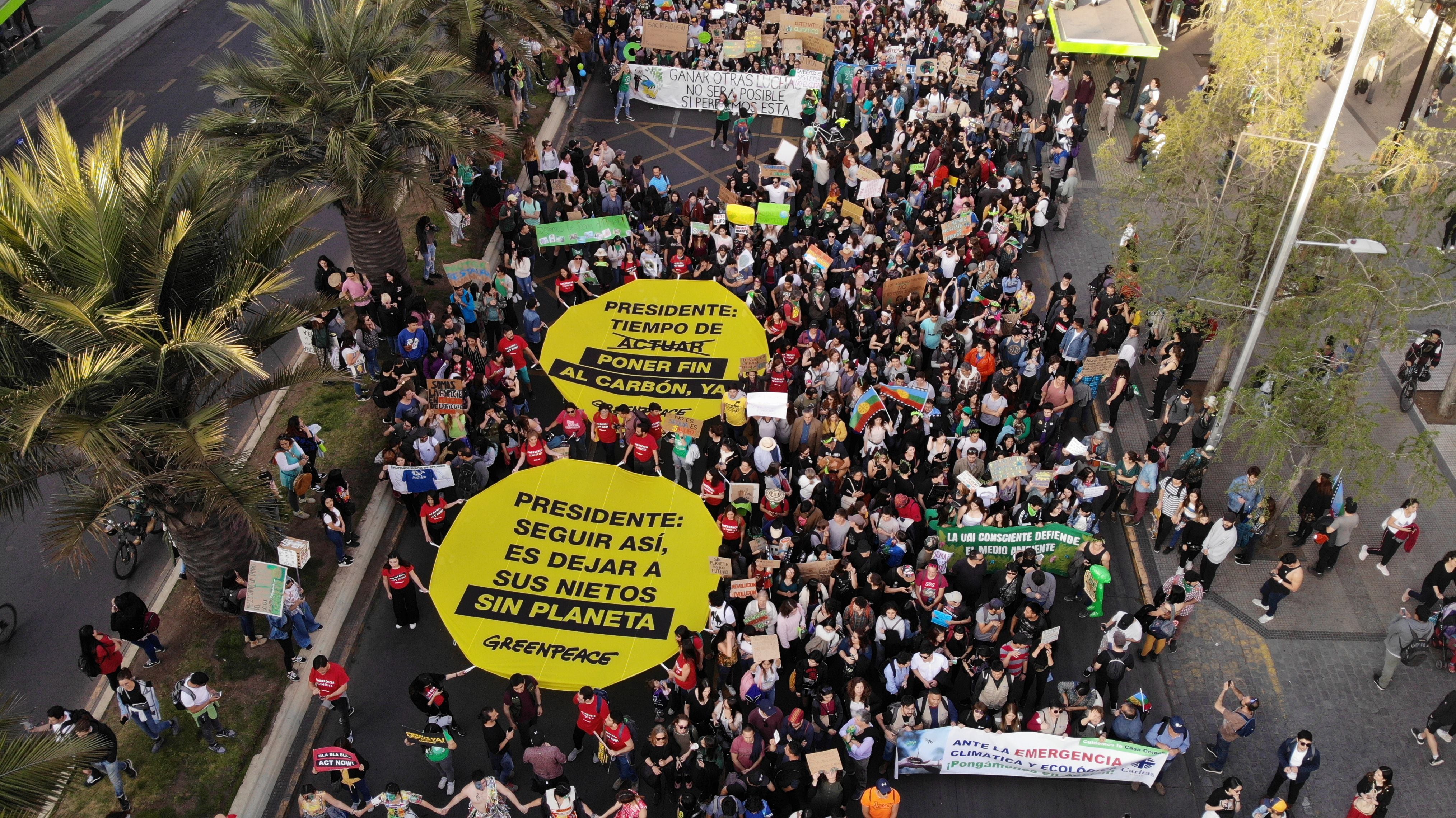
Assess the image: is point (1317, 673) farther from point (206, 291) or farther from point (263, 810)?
point (206, 291)

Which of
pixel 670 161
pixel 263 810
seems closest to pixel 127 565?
pixel 263 810

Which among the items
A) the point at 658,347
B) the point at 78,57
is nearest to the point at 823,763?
the point at 658,347

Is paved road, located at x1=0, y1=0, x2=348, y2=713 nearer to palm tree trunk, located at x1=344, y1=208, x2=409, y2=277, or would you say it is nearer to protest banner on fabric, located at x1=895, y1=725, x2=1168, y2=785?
palm tree trunk, located at x1=344, y1=208, x2=409, y2=277

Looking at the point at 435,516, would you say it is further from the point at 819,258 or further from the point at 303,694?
the point at 819,258

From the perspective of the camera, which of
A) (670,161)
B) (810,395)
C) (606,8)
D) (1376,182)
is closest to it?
(1376,182)

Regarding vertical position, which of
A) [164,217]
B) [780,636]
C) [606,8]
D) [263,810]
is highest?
[164,217]

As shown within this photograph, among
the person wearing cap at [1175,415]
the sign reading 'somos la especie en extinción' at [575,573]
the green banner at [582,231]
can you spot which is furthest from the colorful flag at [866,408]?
the green banner at [582,231]
